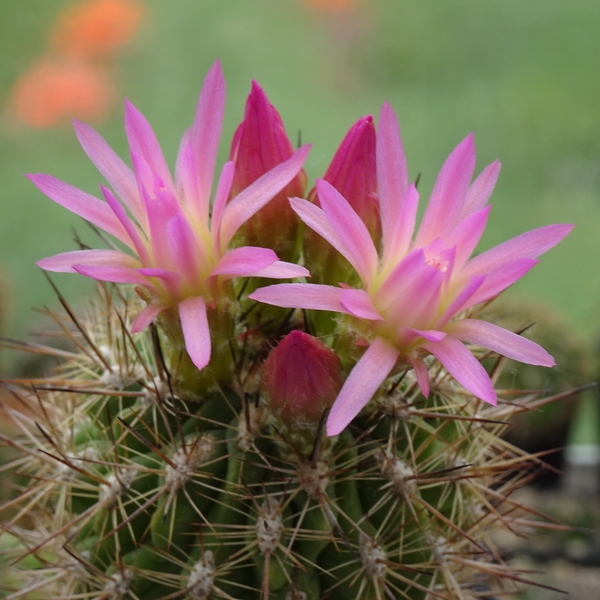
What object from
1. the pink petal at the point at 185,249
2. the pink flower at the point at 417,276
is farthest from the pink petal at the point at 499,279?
the pink petal at the point at 185,249

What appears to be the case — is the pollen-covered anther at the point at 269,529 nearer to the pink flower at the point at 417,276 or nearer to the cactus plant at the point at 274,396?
the cactus plant at the point at 274,396

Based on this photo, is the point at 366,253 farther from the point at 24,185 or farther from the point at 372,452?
the point at 24,185

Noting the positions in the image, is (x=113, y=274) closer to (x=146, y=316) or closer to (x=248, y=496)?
(x=146, y=316)

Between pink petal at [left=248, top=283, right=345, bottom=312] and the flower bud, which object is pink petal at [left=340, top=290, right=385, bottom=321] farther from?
the flower bud

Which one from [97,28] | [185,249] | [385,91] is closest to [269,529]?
[185,249]

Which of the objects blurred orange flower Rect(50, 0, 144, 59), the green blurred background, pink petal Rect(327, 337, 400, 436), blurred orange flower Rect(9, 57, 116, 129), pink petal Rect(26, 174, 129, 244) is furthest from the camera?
blurred orange flower Rect(50, 0, 144, 59)

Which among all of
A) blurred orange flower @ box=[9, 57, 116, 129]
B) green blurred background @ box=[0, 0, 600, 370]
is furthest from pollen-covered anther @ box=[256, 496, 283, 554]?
blurred orange flower @ box=[9, 57, 116, 129]

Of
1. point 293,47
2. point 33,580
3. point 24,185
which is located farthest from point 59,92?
point 33,580
